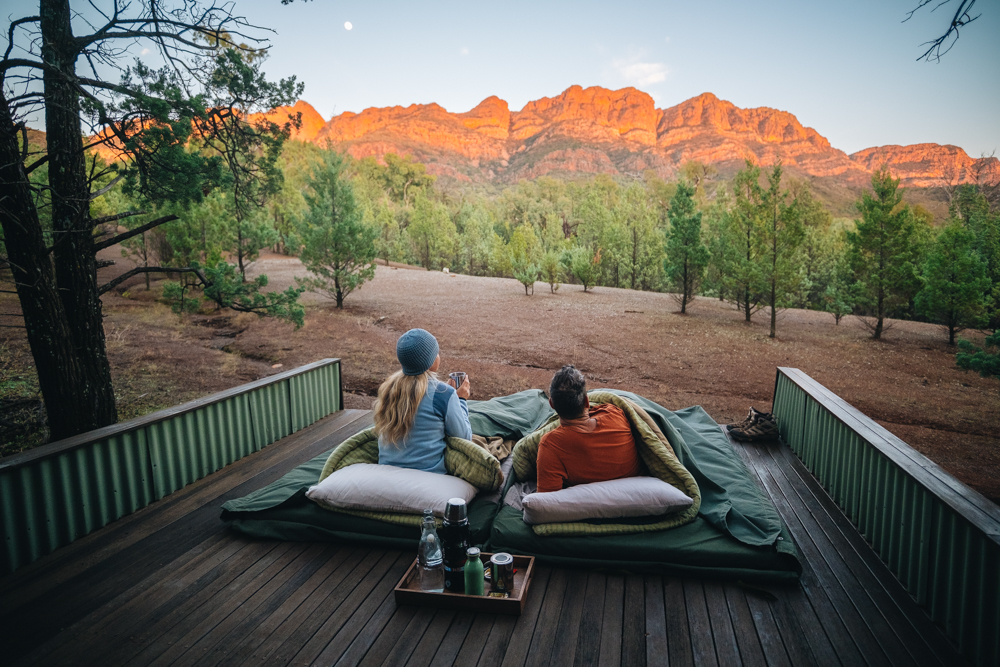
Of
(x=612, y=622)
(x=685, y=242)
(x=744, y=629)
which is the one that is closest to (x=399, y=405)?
(x=612, y=622)

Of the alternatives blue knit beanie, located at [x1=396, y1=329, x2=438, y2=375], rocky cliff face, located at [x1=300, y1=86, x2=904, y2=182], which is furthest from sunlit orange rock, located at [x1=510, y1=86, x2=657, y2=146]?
blue knit beanie, located at [x1=396, y1=329, x2=438, y2=375]

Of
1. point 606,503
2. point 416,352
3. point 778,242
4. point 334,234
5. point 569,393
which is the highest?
point 334,234

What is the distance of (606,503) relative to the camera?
245 centimetres

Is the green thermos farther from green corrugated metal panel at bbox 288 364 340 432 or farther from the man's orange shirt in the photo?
green corrugated metal panel at bbox 288 364 340 432

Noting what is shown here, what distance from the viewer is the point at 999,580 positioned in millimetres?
1569

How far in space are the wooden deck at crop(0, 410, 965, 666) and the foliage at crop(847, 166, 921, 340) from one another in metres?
13.8

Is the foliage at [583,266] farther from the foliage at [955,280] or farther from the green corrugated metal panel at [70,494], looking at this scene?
the green corrugated metal panel at [70,494]

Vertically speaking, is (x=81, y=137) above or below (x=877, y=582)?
above

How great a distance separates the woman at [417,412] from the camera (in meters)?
2.73

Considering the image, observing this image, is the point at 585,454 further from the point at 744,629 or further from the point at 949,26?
the point at 949,26

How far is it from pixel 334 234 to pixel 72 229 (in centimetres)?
1003

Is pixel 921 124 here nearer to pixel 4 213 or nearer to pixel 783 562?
pixel 783 562

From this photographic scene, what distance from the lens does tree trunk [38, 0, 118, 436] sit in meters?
3.68

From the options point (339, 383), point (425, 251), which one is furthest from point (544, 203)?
point (339, 383)
